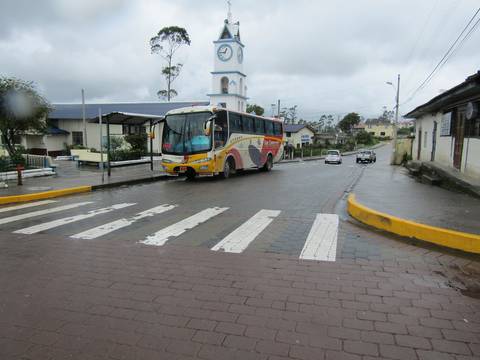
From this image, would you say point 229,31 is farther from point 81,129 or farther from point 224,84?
point 81,129

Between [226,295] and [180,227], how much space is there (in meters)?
3.36

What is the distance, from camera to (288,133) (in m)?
71.2

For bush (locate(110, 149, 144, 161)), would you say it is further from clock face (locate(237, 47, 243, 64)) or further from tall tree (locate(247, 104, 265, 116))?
tall tree (locate(247, 104, 265, 116))

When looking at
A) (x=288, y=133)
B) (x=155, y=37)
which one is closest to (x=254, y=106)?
(x=288, y=133)

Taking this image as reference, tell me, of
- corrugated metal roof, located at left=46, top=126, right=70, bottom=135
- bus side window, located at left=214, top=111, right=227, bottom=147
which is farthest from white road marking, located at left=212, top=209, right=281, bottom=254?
corrugated metal roof, located at left=46, top=126, right=70, bottom=135

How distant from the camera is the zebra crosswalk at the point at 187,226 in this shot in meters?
6.13

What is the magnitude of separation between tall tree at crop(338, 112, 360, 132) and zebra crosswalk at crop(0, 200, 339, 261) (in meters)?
112

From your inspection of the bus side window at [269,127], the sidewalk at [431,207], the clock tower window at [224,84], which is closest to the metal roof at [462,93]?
the sidewalk at [431,207]

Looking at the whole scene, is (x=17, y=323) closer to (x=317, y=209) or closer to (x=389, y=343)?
(x=389, y=343)

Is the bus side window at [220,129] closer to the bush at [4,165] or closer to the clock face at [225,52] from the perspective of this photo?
the bush at [4,165]

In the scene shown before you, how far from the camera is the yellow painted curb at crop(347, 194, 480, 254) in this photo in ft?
19.2

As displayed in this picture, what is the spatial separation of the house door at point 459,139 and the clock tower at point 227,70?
90.5 feet

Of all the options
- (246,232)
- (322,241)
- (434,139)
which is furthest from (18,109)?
(434,139)

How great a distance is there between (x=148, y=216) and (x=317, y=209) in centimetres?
417
